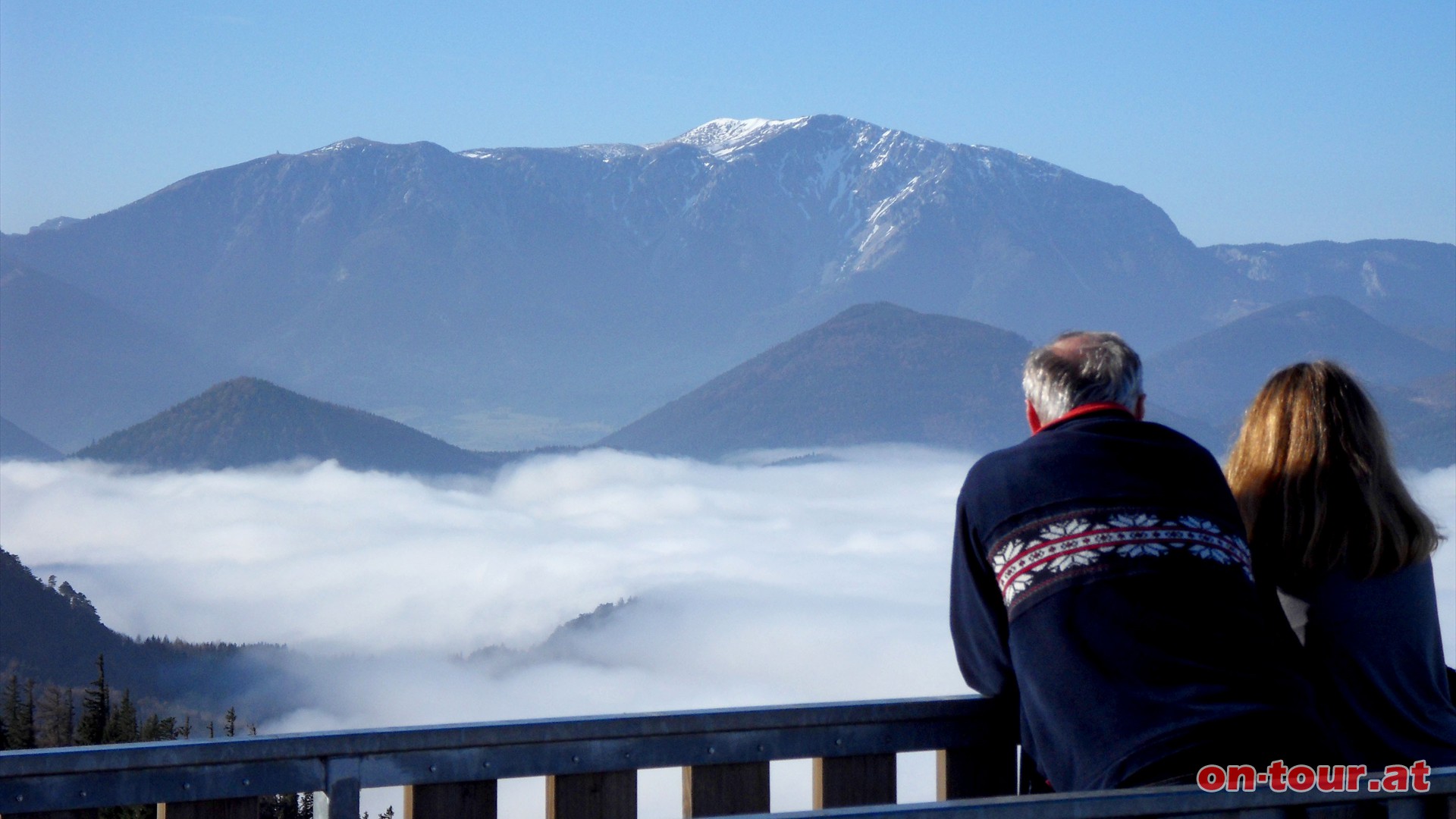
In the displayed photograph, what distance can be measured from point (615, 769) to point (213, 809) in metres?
0.70

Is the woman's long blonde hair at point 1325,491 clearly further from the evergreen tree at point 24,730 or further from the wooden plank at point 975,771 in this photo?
the evergreen tree at point 24,730

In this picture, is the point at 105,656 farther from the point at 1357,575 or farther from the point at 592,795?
the point at 1357,575

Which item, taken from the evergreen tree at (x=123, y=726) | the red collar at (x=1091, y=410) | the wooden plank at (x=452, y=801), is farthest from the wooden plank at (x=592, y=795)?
the evergreen tree at (x=123, y=726)

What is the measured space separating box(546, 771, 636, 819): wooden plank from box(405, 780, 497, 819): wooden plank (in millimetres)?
114

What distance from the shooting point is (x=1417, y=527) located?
8.68ft

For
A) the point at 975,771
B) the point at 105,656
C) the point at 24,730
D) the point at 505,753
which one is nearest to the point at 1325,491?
the point at 975,771

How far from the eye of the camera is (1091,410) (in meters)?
2.51

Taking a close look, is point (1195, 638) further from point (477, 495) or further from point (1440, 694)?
point (477, 495)

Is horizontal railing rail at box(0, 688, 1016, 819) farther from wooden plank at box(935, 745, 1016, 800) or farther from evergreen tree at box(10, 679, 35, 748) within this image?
evergreen tree at box(10, 679, 35, 748)

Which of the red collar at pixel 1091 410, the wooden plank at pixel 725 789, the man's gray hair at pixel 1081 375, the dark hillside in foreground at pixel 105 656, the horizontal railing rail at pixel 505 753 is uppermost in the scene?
the dark hillside in foreground at pixel 105 656

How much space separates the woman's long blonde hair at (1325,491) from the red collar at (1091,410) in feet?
1.33

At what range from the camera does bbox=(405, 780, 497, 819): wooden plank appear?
7.29 feet

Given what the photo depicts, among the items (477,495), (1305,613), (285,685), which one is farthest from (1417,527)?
(477,495)

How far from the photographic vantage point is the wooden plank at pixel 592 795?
233 cm
